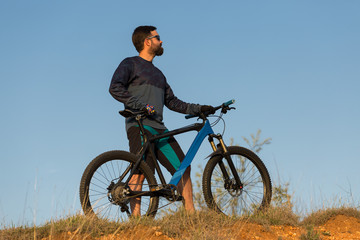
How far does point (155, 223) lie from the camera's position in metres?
5.48

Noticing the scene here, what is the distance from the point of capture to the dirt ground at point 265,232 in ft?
17.0

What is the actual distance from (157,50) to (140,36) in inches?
11.9

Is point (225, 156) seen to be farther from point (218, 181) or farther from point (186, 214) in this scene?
point (186, 214)

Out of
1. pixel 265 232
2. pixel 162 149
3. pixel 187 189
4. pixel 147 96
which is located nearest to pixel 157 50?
pixel 147 96

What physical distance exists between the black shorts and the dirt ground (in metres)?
1.06

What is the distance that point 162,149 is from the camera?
20.3ft

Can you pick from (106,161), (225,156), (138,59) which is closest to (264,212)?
(225,156)

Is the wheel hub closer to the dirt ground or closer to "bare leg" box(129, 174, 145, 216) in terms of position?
the dirt ground

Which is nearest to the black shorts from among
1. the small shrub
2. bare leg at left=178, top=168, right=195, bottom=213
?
bare leg at left=178, top=168, right=195, bottom=213

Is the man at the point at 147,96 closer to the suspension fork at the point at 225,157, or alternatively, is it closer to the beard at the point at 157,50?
the beard at the point at 157,50

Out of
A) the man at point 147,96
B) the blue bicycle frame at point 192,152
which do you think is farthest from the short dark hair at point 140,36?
the blue bicycle frame at point 192,152

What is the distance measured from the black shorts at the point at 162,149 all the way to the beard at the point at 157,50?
1.12 m

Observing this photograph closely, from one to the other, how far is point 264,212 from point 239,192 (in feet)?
1.41

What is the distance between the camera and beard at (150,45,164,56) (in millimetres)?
6531
